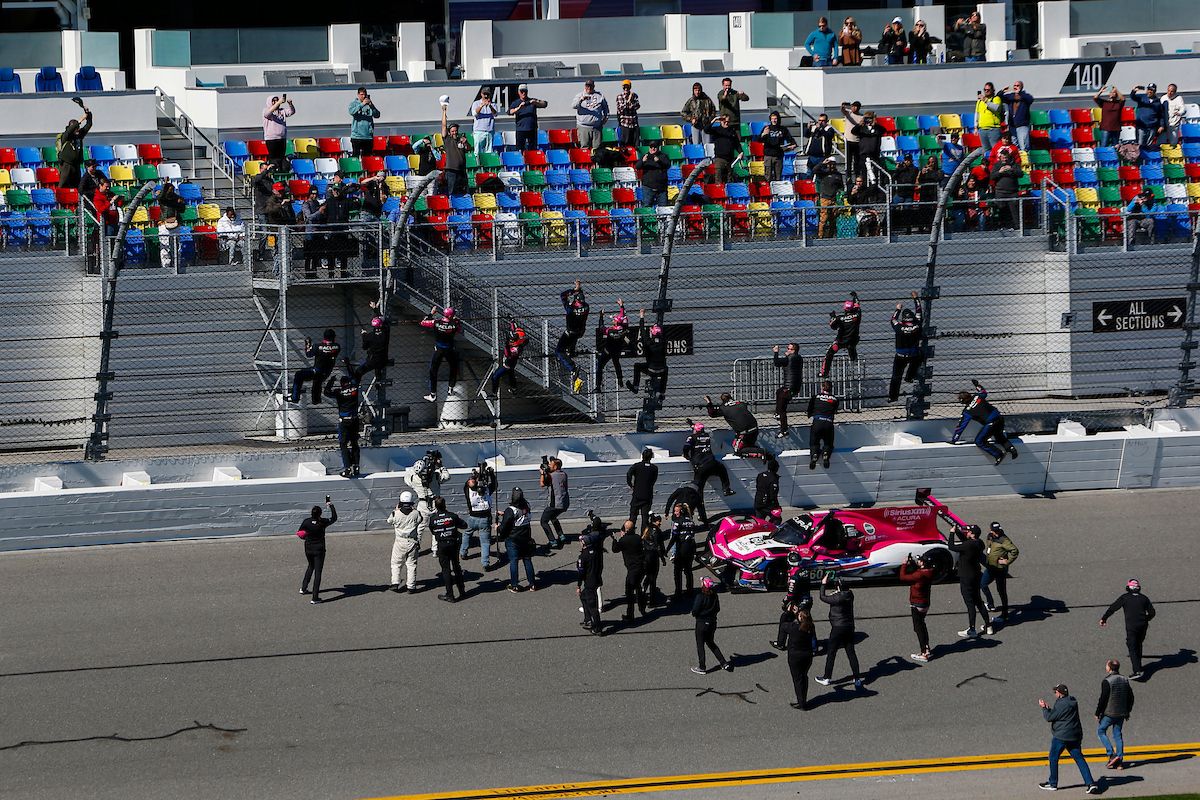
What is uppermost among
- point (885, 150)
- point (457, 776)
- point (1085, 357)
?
point (885, 150)

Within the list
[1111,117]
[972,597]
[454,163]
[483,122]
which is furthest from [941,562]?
[1111,117]

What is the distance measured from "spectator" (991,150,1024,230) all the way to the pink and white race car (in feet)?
27.5

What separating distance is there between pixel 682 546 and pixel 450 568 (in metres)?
2.54

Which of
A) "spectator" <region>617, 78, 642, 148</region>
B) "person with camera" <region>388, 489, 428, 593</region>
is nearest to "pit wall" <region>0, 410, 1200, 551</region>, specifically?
"person with camera" <region>388, 489, 428, 593</region>

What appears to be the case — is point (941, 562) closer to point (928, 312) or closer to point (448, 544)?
point (928, 312)

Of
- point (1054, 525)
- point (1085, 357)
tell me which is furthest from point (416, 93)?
point (1054, 525)

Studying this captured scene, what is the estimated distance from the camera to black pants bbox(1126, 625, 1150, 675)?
17.1m

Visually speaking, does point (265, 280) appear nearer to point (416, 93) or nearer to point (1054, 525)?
point (416, 93)

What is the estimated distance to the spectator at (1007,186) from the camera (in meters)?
26.8

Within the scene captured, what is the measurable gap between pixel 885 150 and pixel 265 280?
1100cm

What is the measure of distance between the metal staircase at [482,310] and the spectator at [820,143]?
6.41m

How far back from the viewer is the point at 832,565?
1930 cm

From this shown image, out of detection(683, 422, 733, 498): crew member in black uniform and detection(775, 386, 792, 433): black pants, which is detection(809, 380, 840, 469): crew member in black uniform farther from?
detection(683, 422, 733, 498): crew member in black uniform

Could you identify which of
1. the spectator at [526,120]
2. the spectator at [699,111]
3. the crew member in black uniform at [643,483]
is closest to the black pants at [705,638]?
the crew member in black uniform at [643,483]
